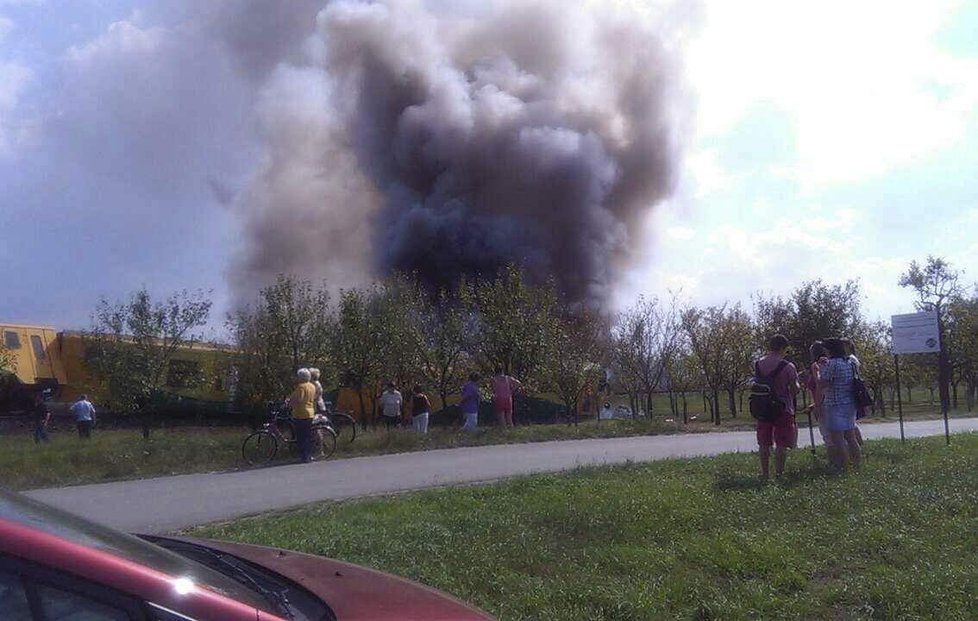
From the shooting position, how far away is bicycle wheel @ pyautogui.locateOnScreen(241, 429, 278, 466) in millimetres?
13422

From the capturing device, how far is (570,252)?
126 ft

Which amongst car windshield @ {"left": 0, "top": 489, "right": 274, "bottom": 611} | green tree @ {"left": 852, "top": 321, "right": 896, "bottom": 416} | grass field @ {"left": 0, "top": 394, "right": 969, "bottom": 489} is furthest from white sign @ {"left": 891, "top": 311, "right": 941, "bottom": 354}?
green tree @ {"left": 852, "top": 321, "right": 896, "bottom": 416}

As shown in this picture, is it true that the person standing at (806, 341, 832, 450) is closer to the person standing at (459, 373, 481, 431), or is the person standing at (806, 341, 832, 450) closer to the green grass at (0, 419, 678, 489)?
the green grass at (0, 419, 678, 489)

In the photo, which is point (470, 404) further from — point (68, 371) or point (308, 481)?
point (68, 371)

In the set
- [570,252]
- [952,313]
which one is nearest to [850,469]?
[570,252]

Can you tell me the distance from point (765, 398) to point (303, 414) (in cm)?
685

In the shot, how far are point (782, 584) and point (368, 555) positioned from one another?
2.57 meters

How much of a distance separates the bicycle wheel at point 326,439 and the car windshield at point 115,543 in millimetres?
11224

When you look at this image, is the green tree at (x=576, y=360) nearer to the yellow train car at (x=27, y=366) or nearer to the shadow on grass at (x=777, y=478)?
the yellow train car at (x=27, y=366)

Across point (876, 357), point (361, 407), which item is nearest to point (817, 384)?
point (361, 407)

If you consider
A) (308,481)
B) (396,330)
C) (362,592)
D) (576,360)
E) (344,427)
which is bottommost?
(308,481)

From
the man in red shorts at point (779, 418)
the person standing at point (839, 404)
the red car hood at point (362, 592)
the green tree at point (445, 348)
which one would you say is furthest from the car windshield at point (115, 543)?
the green tree at point (445, 348)

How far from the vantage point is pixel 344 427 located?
1523 cm

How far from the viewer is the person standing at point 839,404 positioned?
9.02 m
